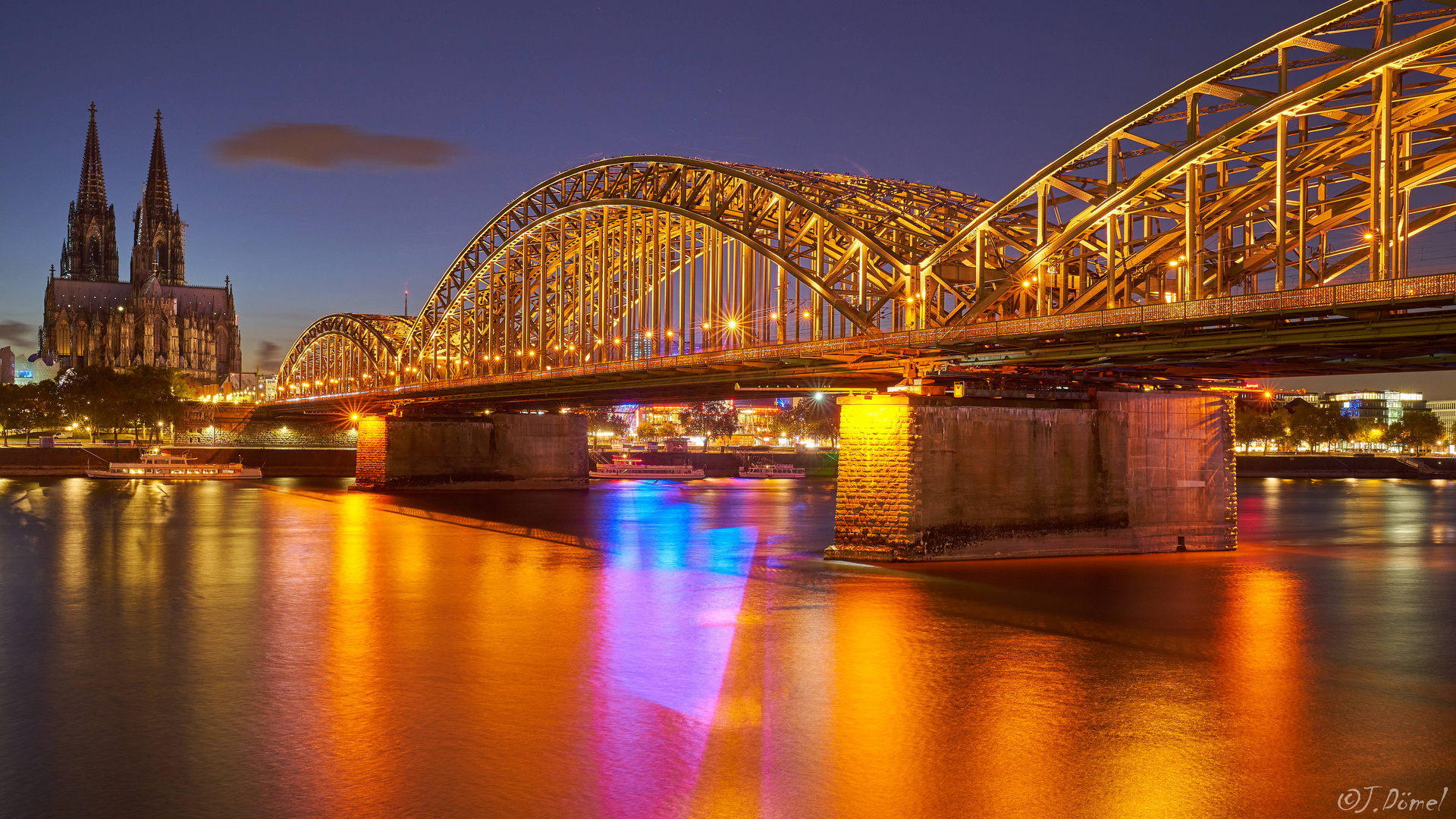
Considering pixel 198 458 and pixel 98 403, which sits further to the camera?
pixel 98 403

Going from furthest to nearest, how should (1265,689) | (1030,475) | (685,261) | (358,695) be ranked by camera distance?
1. (685,261)
2. (1030,475)
3. (1265,689)
4. (358,695)

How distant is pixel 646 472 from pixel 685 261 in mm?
49635

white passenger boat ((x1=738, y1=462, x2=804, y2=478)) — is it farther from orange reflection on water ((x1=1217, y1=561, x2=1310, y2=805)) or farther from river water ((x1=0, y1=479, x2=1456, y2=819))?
orange reflection on water ((x1=1217, y1=561, x2=1310, y2=805))

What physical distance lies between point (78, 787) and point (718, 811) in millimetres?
8172

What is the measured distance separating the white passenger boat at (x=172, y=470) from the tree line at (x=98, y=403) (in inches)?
882

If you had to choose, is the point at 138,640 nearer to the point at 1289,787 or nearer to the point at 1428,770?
the point at 1289,787

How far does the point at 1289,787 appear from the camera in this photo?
48.9ft

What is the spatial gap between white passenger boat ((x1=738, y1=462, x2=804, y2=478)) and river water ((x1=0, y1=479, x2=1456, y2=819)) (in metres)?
81.7

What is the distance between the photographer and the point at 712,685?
2061cm

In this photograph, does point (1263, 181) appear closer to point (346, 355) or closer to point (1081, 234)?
point (1081, 234)

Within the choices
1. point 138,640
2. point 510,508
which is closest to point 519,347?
point 510,508

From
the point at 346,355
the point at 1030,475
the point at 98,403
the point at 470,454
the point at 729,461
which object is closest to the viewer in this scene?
the point at 1030,475

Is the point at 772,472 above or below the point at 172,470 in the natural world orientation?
below

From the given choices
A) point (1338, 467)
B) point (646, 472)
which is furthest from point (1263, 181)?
point (1338, 467)
